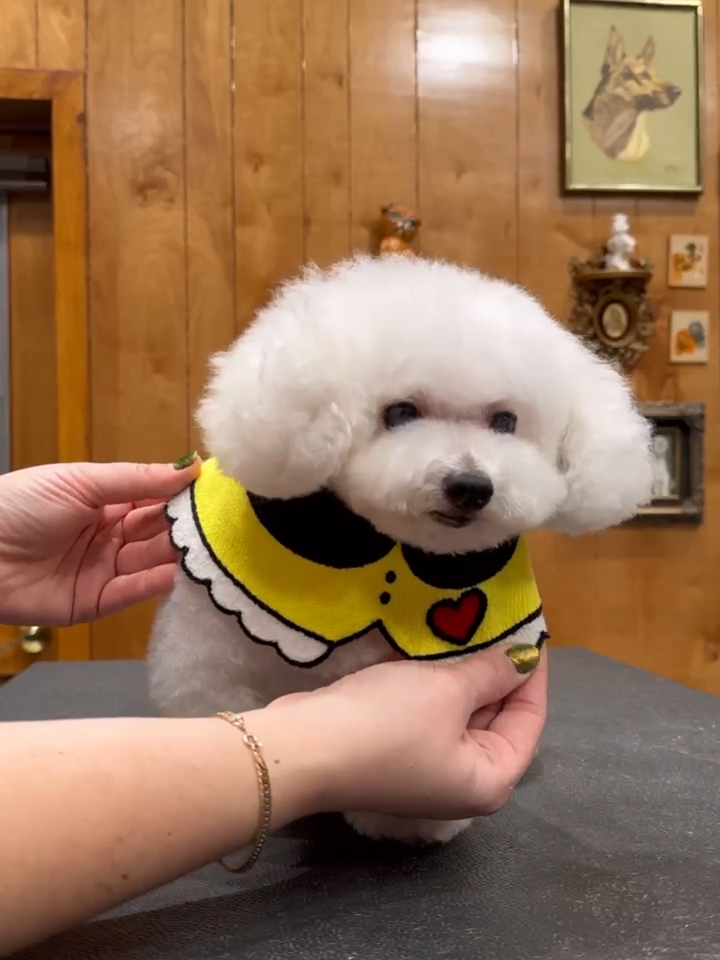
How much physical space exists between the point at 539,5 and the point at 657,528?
110 centimetres

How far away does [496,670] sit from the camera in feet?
2.07

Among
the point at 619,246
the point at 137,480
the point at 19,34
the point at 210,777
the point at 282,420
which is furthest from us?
the point at 619,246

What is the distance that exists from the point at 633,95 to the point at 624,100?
2cm

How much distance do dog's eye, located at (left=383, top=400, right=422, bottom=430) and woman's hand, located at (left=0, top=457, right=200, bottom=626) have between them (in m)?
0.25

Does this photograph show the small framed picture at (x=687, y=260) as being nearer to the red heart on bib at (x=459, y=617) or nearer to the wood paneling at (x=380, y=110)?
the wood paneling at (x=380, y=110)

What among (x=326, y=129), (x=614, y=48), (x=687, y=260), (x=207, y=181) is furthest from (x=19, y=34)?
(x=687, y=260)

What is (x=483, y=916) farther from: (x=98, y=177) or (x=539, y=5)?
(x=539, y=5)

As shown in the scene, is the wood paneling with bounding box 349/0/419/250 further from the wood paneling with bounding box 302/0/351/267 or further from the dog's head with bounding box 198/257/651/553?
the dog's head with bounding box 198/257/651/553

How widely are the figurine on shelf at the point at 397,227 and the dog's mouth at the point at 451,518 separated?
1.20 metres

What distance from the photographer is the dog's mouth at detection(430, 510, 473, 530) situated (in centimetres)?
56

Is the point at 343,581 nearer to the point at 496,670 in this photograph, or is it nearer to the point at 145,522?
the point at 496,670

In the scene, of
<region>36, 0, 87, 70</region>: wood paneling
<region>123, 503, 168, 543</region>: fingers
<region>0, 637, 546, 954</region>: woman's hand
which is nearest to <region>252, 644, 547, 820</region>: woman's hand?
<region>0, 637, 546, 954</region>: woman's hand

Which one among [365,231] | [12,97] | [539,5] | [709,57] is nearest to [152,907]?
[365,231]

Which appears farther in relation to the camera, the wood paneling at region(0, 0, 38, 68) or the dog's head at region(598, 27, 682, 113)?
the dog's head at region(598, 27, 682, 113)
